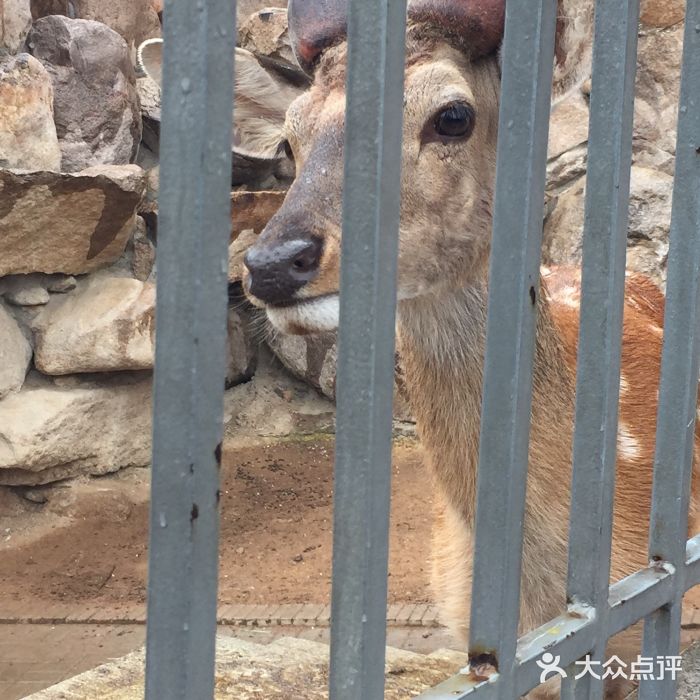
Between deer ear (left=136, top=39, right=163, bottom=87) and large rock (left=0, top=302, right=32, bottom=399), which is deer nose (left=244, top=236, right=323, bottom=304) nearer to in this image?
deer ear (left=136, top=39, right=163, bottom=87)

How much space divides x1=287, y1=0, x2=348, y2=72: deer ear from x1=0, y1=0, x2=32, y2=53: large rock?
10.6 ft

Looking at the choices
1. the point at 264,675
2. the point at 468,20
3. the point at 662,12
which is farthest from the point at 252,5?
the point at 264,675

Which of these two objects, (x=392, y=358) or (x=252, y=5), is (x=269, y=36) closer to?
(x=252, y=5)

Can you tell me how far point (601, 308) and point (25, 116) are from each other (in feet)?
15.3

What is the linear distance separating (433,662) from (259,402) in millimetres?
4277

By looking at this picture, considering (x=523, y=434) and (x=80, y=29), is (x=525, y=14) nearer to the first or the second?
(x=523, y=434)

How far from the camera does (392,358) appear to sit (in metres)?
1.09

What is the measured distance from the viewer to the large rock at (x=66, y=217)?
5504 millimetres

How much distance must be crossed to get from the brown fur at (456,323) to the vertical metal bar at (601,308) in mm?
1030

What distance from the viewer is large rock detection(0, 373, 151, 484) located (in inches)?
225

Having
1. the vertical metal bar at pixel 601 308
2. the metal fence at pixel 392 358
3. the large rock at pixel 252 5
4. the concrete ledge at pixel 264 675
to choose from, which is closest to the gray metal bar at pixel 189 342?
the metal fence at pixel 392 358

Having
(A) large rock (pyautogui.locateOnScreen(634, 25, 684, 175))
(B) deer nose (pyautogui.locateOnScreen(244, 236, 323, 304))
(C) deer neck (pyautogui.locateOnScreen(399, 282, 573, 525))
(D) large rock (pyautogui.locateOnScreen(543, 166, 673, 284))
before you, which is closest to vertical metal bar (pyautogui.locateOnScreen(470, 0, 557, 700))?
(B) deer nose (pyautogui.locateOnScreen(244, 236, 323, 304))

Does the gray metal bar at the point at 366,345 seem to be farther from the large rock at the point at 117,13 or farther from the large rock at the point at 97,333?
the large rock at the point at 117,13

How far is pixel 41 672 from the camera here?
418cm
